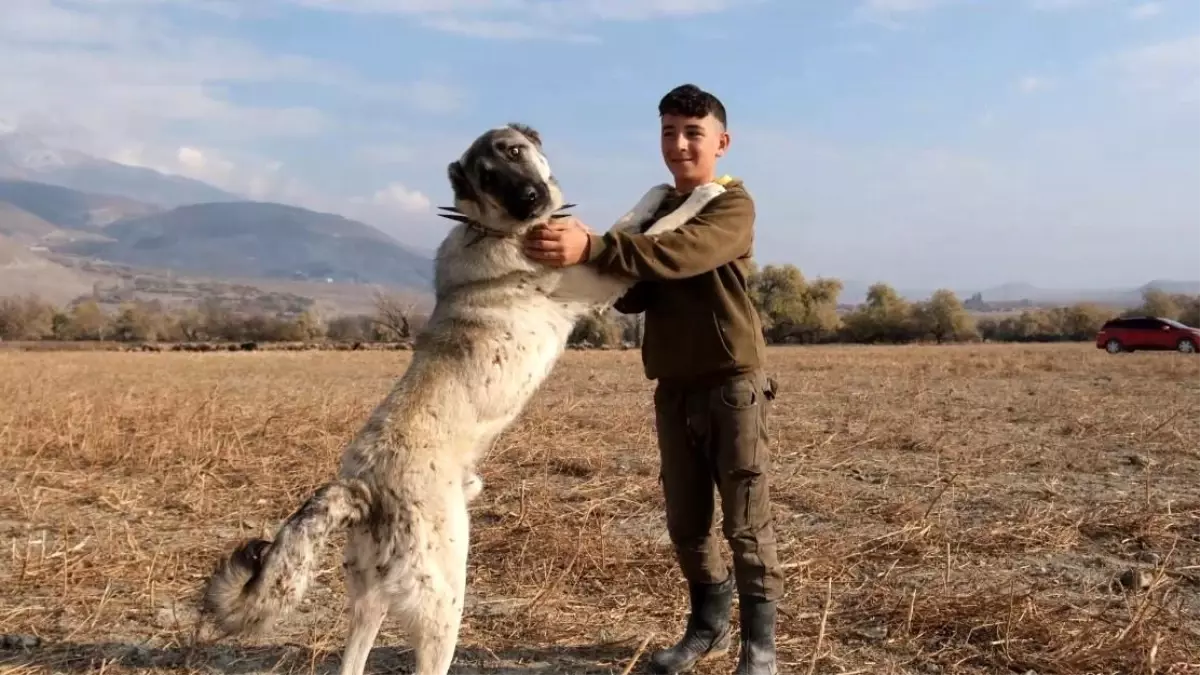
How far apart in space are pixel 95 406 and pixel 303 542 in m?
9.47

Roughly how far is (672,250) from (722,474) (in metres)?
1.16

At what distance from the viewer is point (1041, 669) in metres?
4.33

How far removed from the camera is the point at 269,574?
354cm

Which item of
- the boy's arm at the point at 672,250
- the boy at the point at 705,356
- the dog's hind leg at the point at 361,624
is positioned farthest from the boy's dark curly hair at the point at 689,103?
the dog's hind leg at the point at 361,624

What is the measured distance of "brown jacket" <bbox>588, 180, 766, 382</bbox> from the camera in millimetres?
3871

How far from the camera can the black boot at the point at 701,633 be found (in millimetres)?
4441

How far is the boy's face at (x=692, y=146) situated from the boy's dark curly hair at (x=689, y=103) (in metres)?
0.03

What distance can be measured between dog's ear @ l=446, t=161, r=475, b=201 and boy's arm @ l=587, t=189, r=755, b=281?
769 mm

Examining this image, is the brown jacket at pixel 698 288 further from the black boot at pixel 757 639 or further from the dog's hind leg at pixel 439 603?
the dog's hind leg at pixel 439 603

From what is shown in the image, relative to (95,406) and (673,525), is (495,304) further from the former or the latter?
(95,406)

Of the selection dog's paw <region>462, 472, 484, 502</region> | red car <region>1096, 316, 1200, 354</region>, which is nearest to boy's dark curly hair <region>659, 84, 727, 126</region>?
dog's paw <region>462, 472, 484, 502</region>

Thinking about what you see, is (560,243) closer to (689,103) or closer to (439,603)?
(689,103)

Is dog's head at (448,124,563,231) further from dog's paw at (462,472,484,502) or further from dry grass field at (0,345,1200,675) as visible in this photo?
dry grass field at (0,345,1200,675)

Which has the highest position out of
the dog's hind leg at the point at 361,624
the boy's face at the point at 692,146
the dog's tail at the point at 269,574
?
the boy's face at the point at 692,146
